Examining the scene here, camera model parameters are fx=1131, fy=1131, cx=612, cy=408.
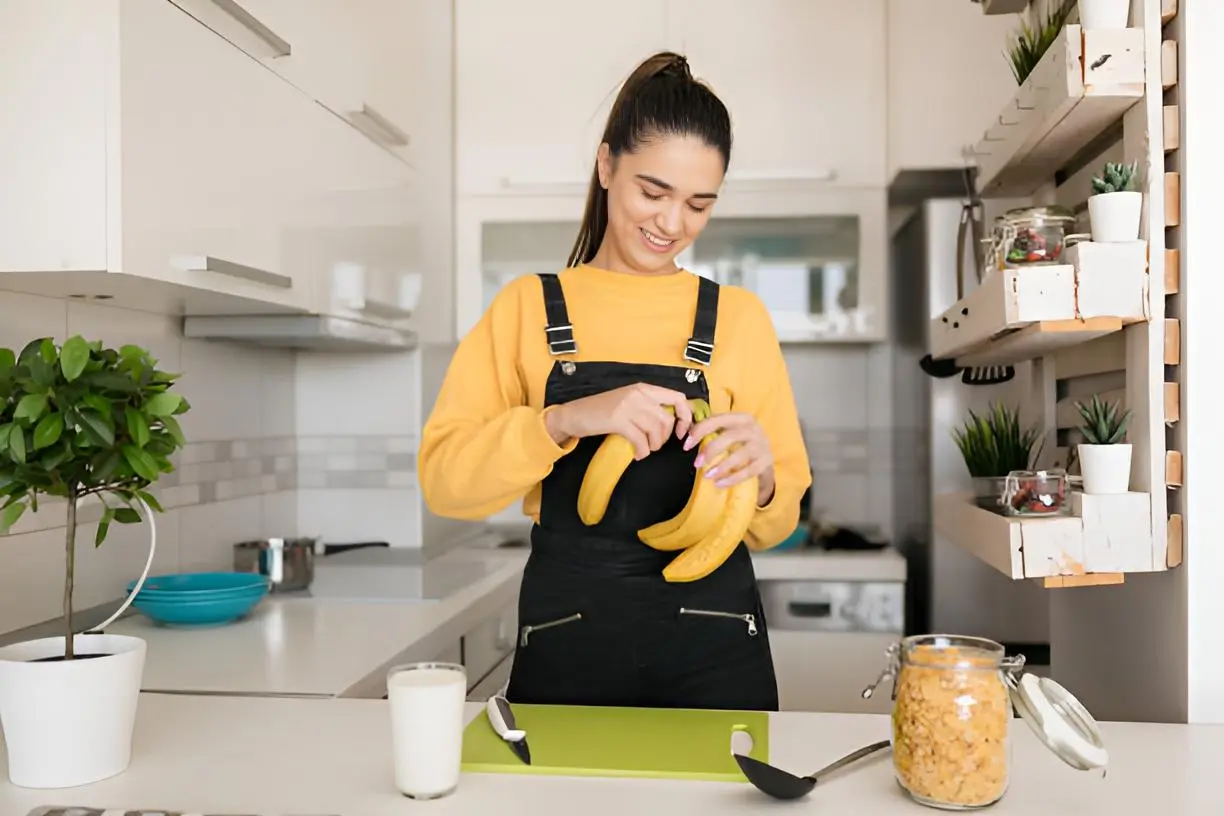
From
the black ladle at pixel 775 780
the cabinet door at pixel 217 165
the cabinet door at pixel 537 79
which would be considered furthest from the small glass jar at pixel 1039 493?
the cabinet door at pixel 537 79

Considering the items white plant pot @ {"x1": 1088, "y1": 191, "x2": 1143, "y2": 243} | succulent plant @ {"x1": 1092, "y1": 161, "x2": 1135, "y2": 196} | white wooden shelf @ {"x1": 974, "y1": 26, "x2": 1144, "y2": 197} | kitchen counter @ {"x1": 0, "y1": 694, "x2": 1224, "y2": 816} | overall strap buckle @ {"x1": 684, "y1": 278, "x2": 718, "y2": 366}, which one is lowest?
kitchen counter @ {"x1": 0, "y1": 694, "x2": 1224, "y2": 816}

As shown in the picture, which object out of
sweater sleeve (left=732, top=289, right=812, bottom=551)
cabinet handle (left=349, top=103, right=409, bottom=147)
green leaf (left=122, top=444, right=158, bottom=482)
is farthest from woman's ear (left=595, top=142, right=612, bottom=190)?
cabinet handle (left=349, top=103, right=409, bottom=147)

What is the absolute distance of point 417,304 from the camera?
2.89 m

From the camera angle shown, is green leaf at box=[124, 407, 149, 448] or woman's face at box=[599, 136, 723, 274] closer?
green leaf at box=[124, 407, 149, 448]

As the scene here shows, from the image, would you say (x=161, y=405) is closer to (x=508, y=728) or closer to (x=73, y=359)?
(x=73, y=359)

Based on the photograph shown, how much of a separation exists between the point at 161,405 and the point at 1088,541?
39.5 inches

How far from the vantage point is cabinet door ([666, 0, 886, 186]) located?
9.64 ft

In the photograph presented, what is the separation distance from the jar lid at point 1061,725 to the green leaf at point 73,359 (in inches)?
35.1

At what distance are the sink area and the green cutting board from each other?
1044 millimetres

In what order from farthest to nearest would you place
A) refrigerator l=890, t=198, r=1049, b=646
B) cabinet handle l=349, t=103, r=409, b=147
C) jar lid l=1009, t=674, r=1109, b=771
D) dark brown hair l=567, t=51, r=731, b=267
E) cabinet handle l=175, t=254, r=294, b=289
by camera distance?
refrigerator l=890, t=198, r=1049, b=646, cabinet handle l=349, t=103, r=409, b=147, cabinet handle l=175, t=254, r=294, b=289, dark brown hair l=567, t=51, r=731, b=267, jar lid l=1009, t=674, r=1109, b=771

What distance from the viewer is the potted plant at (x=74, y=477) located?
3.42ft

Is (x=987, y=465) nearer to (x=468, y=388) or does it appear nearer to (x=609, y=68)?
(x=468, y=388)

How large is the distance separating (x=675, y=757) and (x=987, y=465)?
728 millimetres

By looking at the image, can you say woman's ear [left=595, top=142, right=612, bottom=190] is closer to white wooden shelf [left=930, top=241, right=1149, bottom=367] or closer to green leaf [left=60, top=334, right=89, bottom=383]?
white wooden shelf [left=930, top=241, right=1149, bottom=367]
